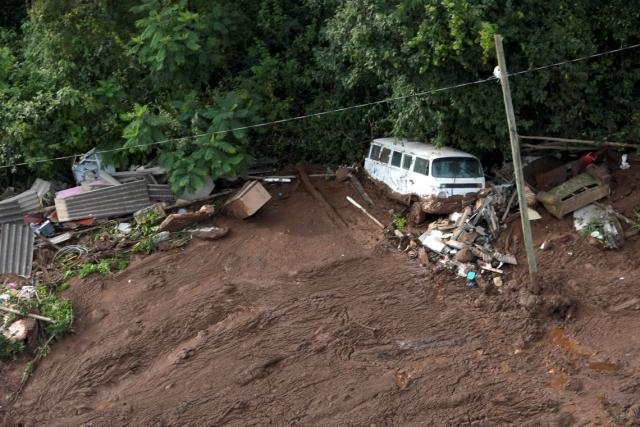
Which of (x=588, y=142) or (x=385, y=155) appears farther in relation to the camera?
(x=385, y=155)

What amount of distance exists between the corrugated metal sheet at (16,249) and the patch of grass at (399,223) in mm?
7317

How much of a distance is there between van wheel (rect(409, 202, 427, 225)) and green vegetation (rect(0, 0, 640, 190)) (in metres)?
1.55

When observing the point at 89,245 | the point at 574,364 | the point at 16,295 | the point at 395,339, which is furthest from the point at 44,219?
the point at 574,364

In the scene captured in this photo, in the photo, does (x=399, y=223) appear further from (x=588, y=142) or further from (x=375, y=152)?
(x=588, y=142)

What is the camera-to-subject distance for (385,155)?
16.8m

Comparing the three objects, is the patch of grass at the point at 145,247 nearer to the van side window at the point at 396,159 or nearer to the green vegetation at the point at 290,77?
the green vegetation at the point at 290,77

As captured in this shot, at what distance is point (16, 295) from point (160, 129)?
4.48 meters

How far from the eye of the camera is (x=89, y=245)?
1548 cm

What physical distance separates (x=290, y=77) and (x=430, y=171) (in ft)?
15.9

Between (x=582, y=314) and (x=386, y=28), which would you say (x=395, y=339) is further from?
(x=386, y=28)

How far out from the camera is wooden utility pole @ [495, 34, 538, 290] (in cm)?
1245

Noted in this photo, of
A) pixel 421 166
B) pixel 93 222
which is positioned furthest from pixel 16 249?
pixel 421 166

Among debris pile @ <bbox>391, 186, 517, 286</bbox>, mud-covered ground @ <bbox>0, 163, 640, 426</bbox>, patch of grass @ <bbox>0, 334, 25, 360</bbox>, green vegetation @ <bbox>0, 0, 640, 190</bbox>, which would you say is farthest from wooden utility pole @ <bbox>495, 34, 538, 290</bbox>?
patch of grass @ <bbox>0, 334, 25, 360</bbox>

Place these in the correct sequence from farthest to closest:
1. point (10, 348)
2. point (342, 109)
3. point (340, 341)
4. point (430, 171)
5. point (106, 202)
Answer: point (342, 109)
point (106, 202)
point (430, 171)
point (10, 348)
point (340, 341)
